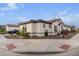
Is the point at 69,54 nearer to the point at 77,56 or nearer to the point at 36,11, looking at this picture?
the point at 77,56

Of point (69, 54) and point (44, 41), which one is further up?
point (44, 41)

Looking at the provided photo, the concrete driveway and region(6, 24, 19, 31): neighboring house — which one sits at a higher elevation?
region(6, 24, 19, 31): neighboring house

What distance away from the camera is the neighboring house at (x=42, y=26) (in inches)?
65.1

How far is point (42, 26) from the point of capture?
167 cm

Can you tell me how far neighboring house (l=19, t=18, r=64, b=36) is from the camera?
1652mm

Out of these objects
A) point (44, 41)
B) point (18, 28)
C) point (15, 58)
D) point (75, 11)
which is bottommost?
point (15, 58)

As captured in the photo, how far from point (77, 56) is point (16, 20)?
1.91 ft

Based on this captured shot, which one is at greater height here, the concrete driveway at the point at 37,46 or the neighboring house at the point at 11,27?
the neighboring house at the point at 11,27

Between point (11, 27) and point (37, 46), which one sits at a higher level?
point (11, 27)

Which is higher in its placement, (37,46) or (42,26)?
(42,26)

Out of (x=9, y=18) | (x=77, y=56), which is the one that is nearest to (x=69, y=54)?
(x=77, y=56)

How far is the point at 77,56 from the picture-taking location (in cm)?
166

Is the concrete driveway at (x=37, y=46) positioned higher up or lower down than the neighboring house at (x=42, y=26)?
lower down

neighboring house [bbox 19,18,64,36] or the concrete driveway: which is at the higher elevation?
neighboring house [bbox 19,18,64,36]
